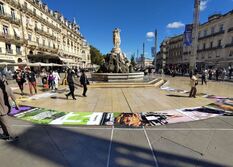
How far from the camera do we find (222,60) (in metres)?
34.0

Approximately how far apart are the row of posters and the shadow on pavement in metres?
0.84

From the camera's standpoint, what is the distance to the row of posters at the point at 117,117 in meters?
4.88

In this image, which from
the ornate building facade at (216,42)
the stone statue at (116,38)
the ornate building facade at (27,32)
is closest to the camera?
the stone statue at (116,38)

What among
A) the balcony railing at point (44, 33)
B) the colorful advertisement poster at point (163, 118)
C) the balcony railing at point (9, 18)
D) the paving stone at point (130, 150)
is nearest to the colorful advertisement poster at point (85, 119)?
the paving stone at point (130, 150)

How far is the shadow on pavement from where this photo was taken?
2.88 m

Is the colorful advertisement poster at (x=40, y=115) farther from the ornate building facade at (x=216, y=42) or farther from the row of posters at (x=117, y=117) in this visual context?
the ornate building facade at (x=216, y=42)

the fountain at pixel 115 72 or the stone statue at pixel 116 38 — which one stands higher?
the stone statue at pixel 116 38

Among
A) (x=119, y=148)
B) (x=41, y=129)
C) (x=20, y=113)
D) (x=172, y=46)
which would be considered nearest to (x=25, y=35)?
(x=20, y=113)

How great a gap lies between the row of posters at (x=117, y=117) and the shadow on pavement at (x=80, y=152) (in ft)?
2.77

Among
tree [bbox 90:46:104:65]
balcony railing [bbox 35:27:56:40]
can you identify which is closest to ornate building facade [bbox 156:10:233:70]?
balcony railing [bbox 35:27:56:40]

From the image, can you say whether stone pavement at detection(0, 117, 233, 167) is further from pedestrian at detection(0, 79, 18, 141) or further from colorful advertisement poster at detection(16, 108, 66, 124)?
colorful advertisement poster at detection(16, 108, 66, 124)

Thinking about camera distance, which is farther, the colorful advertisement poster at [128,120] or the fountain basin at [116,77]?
the fountain basin at [116,77]

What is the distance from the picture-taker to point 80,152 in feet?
10.6

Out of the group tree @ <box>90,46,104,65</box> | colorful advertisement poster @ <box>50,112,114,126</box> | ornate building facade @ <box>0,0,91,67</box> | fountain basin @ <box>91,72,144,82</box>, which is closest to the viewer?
colorful advertisement poster @ <box>50,112,114,126</box>
